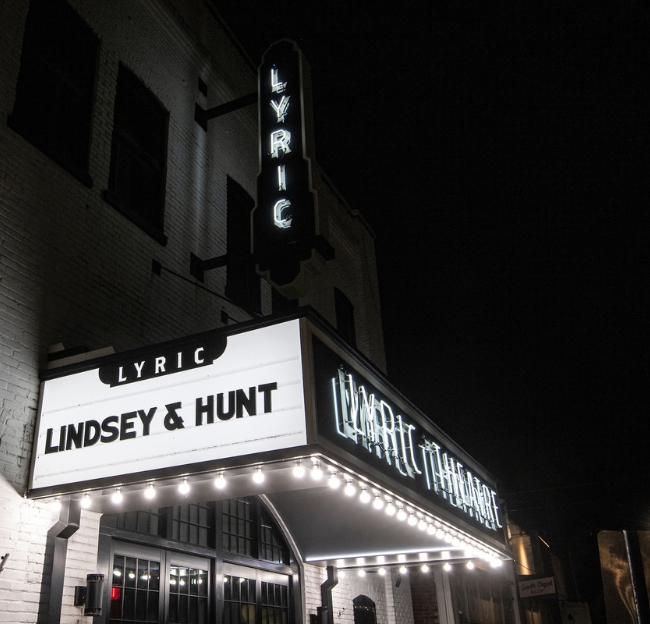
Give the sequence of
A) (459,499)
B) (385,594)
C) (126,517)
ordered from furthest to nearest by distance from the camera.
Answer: (385,594) → (459,499) → (126,517)

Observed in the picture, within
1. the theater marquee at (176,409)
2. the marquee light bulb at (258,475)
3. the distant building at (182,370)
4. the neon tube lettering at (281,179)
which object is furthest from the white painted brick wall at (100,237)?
the marquee light bulb at (258,475)

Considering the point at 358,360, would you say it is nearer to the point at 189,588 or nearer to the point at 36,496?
the point at 36,496

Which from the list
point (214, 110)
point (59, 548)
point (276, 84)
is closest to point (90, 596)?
point (59, 548)

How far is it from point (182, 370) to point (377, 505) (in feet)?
8.60

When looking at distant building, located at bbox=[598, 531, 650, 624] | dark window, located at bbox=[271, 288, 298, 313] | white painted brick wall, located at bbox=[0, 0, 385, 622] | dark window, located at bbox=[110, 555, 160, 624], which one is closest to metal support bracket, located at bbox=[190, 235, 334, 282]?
white painted brick wall, located at bbox=[0, 0, 385, 622]

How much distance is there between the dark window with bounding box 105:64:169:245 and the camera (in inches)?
330

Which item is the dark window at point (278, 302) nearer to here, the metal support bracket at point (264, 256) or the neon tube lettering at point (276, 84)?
the metal support bracket at point (264, 256)

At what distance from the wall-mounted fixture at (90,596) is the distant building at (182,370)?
0.06 feet

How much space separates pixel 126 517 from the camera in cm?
706

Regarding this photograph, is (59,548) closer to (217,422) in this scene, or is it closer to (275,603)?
(217,422)

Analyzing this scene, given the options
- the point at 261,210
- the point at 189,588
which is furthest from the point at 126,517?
the point at 261,210

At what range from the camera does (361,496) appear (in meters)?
6.52

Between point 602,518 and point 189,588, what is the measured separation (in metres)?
22.0

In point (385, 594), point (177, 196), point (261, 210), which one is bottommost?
point (385, 594)
